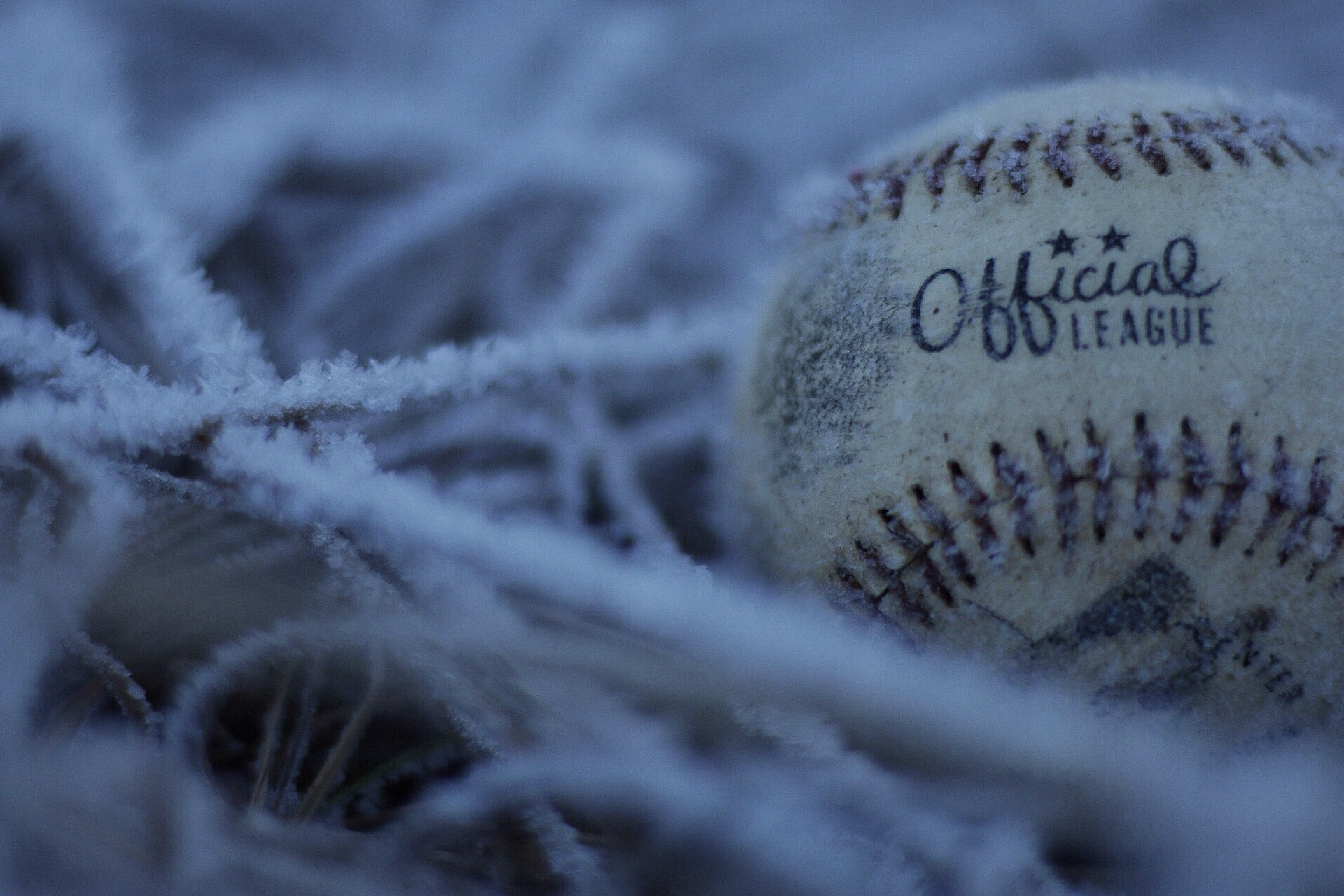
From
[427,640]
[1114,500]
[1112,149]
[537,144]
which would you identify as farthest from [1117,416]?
[537,144]

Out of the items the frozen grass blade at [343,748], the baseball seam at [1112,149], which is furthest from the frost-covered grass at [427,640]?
the baseball seam at [1112,149]

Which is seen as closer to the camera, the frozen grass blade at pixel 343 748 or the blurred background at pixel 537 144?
the frozen grass blade at pixel 343 748

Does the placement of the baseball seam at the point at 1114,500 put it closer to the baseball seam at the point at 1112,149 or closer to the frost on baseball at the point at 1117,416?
the frost on baseball at the point at 1117,416

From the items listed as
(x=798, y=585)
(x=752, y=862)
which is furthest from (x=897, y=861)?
(x=798, y=585)

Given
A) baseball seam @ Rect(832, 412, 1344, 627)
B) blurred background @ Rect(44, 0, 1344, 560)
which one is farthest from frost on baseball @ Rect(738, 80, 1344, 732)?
blurred background @ Rect(44, 0, 1344, 560)

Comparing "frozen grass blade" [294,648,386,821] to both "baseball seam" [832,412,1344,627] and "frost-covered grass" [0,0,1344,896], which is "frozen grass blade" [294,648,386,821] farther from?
"baseball seam" [832,412,1344,627]

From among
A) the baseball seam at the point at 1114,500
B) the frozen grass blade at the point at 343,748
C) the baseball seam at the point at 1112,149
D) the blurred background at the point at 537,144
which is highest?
the blurred background at the point at 537,144

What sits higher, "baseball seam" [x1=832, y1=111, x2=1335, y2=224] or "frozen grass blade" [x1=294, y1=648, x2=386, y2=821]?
"baseball seam" [x1=832, y1=111, x2=1335, y2=224]
